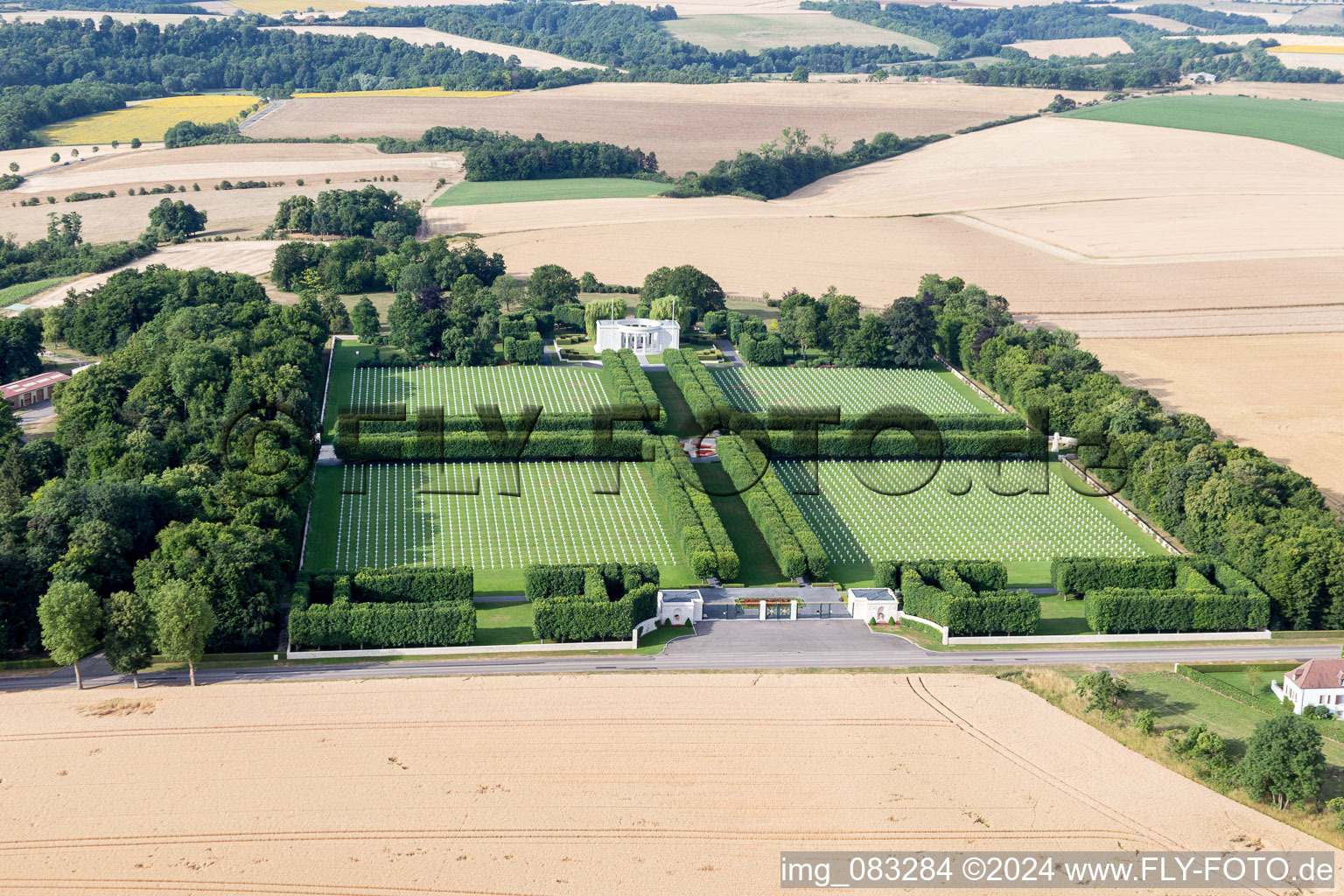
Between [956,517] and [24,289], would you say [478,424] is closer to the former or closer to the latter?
[956,517]

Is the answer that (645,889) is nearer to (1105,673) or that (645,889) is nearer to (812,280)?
(1105,673)

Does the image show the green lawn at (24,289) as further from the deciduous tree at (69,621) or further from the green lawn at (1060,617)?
the green lawn at (1060,617)

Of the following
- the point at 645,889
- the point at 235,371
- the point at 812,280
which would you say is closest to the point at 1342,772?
the point at 645,889

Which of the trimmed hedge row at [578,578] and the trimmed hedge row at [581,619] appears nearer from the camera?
the trimmed hedge row at [581,619]

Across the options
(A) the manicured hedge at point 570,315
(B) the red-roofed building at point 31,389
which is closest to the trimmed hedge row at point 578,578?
(B) the red-roofed building at point 31,389

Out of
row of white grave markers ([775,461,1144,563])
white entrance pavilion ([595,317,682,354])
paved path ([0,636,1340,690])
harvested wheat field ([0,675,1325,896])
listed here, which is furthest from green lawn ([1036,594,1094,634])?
white entrance pavilion ([595,317,682,354])

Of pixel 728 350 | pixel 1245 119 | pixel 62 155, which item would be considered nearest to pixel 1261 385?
pixel 728 350
